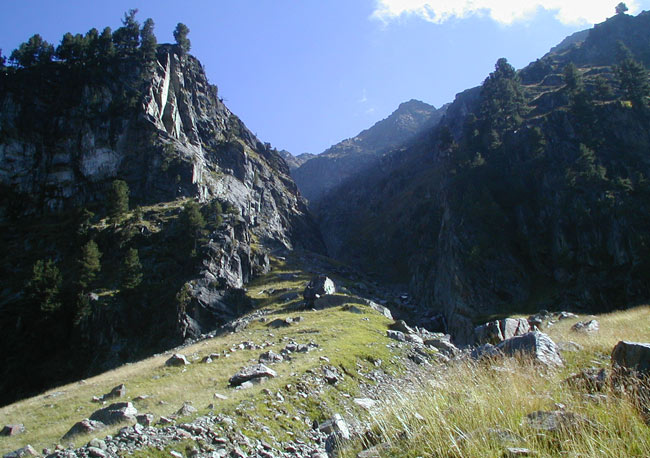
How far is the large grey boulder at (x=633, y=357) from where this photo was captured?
677 cm

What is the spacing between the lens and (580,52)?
16550 cm

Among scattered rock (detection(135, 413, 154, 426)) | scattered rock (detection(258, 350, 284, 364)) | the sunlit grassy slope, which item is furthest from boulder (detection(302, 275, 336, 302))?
scattered rock (detection(135, 413, 154, 426))

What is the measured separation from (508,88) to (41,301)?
117284mm

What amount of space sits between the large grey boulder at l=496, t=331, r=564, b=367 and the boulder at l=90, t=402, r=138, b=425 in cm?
1282

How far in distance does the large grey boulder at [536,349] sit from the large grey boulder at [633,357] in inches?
76.5

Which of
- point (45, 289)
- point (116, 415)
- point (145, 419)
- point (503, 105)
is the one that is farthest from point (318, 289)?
point (503, 105)

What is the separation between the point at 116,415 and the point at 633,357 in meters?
15.9

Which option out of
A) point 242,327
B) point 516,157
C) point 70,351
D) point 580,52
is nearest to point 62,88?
point 70,351

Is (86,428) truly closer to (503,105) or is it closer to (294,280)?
(294,280)

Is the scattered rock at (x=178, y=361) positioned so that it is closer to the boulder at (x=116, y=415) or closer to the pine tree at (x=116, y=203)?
the boulder at (x=116, y=415)

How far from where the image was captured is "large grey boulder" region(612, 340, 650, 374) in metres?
6.77

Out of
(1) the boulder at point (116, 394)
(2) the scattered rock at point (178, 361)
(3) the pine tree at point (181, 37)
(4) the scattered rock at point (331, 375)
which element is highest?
(3) the pine tree at point (181, 37)

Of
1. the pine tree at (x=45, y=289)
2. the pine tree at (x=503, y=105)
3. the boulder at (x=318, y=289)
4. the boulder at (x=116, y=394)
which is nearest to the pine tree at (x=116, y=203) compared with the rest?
the pine tree at (x=45, y=289)

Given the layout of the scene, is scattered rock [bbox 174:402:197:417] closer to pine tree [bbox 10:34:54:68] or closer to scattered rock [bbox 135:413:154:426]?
scattered rock [bbox 135:413:154:426]
